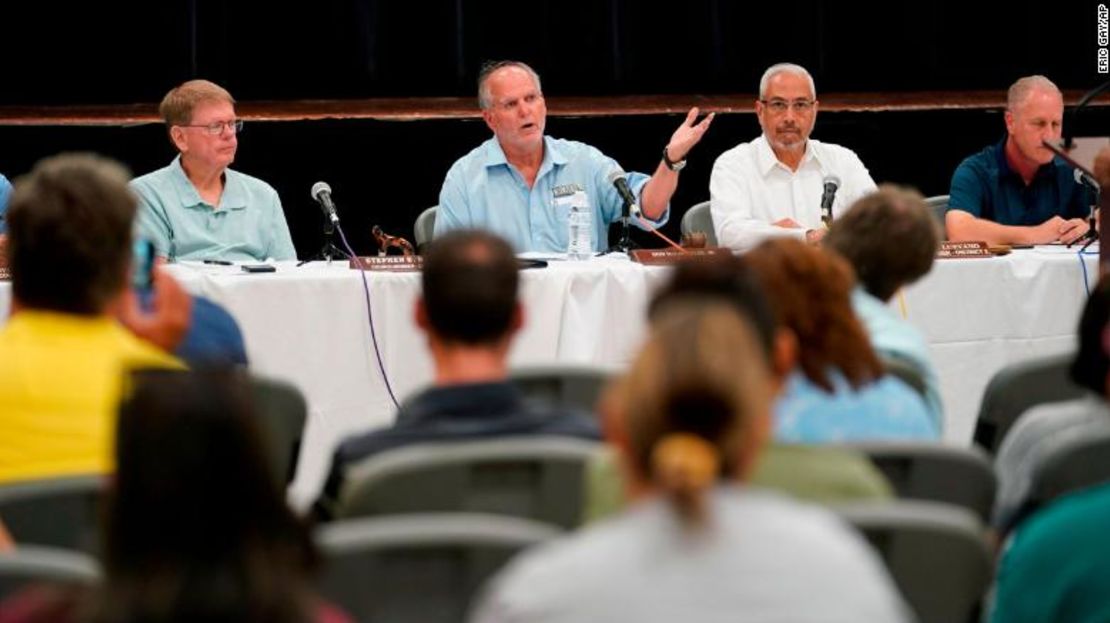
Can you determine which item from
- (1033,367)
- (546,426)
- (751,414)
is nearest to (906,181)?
(1033,367)

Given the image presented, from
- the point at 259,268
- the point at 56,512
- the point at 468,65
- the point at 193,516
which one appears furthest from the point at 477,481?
the point at 468,65

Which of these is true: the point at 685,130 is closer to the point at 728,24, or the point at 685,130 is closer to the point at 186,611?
the point at 728,24

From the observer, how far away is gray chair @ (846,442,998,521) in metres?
2.89

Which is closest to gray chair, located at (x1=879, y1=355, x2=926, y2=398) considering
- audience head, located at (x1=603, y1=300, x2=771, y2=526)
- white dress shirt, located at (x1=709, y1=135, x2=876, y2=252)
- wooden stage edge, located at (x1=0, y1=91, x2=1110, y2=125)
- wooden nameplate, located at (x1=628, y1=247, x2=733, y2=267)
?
audience head, located at (x1=603, y1=300, x2=771, y2=526)

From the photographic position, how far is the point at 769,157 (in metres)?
6.81

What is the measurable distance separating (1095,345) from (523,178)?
12.9ft

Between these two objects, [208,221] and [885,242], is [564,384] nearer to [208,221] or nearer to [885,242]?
[885,242]

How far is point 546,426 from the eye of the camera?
3.01 m

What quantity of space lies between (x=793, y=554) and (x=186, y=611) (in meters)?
0.58

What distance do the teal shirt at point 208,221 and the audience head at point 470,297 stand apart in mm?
3192

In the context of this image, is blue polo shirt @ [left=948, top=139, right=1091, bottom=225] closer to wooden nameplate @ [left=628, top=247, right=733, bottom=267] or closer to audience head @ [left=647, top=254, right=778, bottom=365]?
wooden nameplate @ [left=628, top=247, right=733, bottom=267]

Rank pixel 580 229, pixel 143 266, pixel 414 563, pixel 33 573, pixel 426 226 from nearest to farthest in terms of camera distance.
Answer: pixel 33 573, pixel 414 563, pixel 143 266, pixel 580 229, pixel 426 226

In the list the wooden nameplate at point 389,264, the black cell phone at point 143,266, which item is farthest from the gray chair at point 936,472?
the wooden nameplate at point 389,264

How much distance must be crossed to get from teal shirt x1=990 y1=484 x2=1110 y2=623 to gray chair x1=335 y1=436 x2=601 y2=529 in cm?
65
